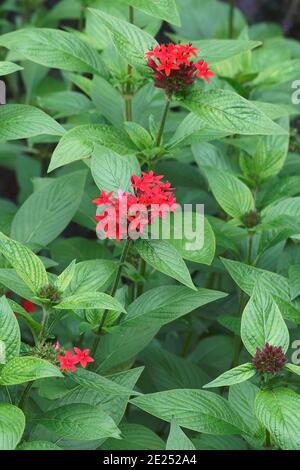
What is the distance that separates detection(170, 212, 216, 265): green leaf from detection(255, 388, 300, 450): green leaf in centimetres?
25

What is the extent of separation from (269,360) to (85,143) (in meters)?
0.52

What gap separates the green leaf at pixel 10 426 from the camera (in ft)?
4.20

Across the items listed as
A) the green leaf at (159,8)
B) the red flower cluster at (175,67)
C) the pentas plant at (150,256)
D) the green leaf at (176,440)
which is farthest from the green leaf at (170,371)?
the green leaf at (159,8)

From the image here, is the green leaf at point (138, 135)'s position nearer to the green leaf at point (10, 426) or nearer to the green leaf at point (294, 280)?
the green leaf at point (294, 280)

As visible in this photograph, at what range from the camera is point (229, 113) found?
5.26 feet

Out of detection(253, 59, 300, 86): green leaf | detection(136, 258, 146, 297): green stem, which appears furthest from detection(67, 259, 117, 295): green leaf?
detection(253, 59, 300, 86): green leaf

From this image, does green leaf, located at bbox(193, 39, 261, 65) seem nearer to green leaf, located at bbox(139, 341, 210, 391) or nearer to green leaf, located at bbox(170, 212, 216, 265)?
green leaf, located at bbox(170, 212, 216, 265)

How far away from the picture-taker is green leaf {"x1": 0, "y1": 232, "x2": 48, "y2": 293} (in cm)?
146

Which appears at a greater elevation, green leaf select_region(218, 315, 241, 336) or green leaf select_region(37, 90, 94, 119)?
green leaf select_region(37, 90, 94, 119)

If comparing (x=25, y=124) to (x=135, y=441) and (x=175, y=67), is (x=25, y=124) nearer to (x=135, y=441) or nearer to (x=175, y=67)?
(x=175, y=67)

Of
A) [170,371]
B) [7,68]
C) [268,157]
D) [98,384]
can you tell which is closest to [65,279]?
[98,384]

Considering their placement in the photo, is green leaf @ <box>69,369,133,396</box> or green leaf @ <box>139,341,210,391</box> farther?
green leaf @ <box>139,341,210,391</box>

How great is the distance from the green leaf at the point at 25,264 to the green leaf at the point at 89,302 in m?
0.07

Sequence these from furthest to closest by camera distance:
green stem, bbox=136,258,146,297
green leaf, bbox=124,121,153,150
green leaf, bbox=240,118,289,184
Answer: green leaf, bbox=240,118,289,184 < green stem, bbox=136,258,146,297 < green leaf, bbox=124,121,153,150
